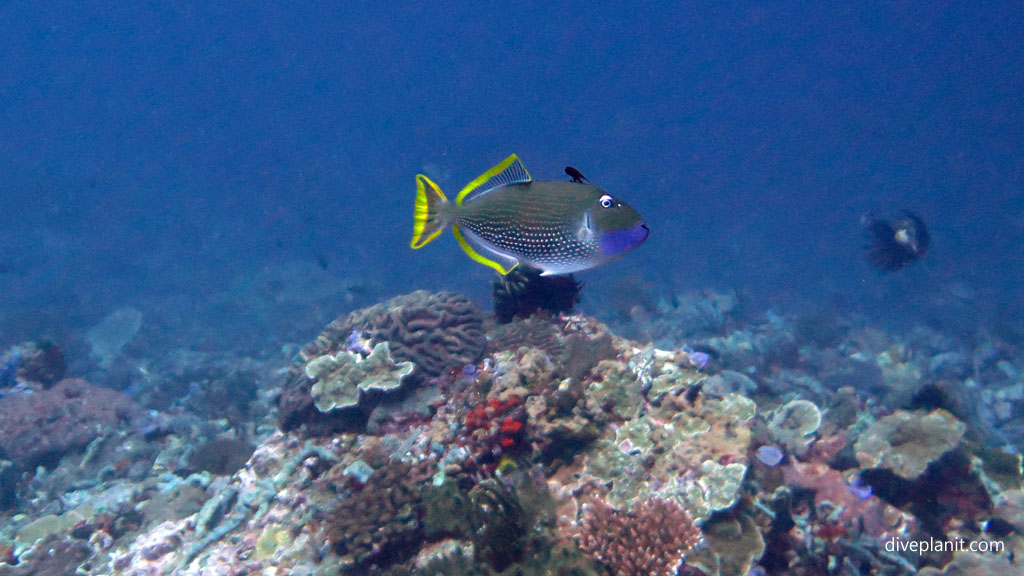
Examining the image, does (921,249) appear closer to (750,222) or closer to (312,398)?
(312,398)

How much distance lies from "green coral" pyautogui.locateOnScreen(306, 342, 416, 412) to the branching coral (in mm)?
2863

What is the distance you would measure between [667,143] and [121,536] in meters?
138

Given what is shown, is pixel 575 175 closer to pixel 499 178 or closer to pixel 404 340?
pixel 499 178

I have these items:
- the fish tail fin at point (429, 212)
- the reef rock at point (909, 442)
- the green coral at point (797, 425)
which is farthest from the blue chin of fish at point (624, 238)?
the reef rock at point (909, 442)

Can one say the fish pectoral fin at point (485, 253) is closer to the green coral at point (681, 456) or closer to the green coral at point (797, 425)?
the green coral at point (681, 456)

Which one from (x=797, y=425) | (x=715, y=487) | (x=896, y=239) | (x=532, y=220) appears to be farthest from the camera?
(x=896, y=239)

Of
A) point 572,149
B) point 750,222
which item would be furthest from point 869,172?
point 572,149

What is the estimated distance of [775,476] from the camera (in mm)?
4398

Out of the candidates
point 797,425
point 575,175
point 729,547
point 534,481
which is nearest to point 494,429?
point 534,481

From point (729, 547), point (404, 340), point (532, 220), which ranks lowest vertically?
point (729, 547)

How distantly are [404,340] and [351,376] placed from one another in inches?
34.8

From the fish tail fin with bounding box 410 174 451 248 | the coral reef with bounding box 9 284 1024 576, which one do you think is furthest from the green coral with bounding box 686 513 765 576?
the fish tail fin with bounding box 410 174 451 248

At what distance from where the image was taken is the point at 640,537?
3502 millimetres

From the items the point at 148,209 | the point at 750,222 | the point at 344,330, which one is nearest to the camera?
the point at 344,330
